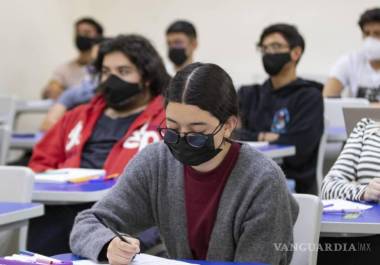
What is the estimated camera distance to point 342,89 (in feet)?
16.7

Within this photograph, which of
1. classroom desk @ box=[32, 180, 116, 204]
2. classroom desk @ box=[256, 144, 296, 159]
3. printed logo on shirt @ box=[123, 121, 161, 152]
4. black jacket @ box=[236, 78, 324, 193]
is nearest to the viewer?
classroom desk @ box=[32, 180, 116, 204]

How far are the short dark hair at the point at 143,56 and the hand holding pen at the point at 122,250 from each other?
167 cm

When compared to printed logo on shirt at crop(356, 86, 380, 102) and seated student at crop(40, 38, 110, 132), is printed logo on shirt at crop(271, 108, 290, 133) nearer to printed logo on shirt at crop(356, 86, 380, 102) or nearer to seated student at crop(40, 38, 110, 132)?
printed logo on shirt at crop(356, 86, 380, 102)

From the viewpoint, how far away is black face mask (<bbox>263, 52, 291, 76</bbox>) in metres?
4.07

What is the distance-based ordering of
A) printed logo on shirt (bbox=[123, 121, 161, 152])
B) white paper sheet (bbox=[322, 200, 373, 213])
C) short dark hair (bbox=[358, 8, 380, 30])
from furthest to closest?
short dark hair (bbox=[358, 8, 380, 30]) → printed logo on shirt (bbox=[123, 121, 161, 152]) → white paper sheet (bbox=[322, 200, 373, 213])

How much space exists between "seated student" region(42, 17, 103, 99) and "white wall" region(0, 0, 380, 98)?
413mm

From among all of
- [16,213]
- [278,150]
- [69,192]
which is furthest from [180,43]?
[16,213]

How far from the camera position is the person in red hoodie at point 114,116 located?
3193mm

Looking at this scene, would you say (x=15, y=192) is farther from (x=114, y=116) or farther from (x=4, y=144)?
(x=4, y=144)

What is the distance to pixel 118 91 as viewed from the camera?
10.6 feet

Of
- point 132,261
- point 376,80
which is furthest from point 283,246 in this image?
point 376,80

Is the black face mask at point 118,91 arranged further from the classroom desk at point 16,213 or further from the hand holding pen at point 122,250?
the hand holding pen at point 122,250

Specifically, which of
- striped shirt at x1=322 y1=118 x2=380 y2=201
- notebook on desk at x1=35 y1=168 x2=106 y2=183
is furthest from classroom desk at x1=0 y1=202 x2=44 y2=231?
striped shirt at x1=322 y1=118 x2=380 y2=201

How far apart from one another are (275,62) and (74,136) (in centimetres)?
134
